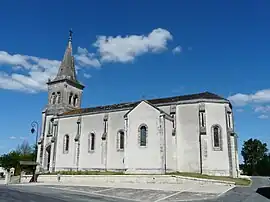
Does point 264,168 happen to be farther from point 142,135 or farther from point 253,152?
point 142,135


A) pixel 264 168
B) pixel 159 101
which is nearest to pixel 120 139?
pixel 159 101

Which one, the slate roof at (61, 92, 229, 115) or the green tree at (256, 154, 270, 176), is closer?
the slate roof at (61, 92, 229, 115)

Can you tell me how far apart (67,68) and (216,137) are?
26860mm

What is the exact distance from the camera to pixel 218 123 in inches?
1199

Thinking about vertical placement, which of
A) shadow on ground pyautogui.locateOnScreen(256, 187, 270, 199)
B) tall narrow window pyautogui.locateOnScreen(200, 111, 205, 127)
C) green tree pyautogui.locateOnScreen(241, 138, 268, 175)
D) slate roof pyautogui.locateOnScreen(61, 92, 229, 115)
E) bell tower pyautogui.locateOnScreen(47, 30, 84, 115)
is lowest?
shadow on ground pyautogui.locateOnScreen(256, 187, 270, 199)

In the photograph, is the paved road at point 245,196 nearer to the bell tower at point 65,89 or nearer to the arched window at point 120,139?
the arched window at point 120,139

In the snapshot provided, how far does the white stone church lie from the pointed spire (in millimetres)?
7123

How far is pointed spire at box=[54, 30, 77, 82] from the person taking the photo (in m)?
43.8

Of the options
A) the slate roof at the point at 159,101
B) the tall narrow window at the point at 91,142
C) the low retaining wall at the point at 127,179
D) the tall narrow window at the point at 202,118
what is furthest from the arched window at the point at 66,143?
the tall narrow window at the point at 202,118

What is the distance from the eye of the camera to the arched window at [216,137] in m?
29.7

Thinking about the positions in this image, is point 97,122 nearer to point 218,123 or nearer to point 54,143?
point 54,143

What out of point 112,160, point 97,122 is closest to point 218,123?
point 112,160

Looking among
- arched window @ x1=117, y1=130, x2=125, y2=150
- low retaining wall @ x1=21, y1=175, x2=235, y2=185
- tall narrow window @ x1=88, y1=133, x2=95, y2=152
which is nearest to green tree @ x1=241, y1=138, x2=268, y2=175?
arched window @ x1=117, y1=130, x2=125, y2=150

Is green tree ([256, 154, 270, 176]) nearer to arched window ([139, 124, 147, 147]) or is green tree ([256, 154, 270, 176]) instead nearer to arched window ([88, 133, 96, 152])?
arched window ([139, 124, 147, 147])
